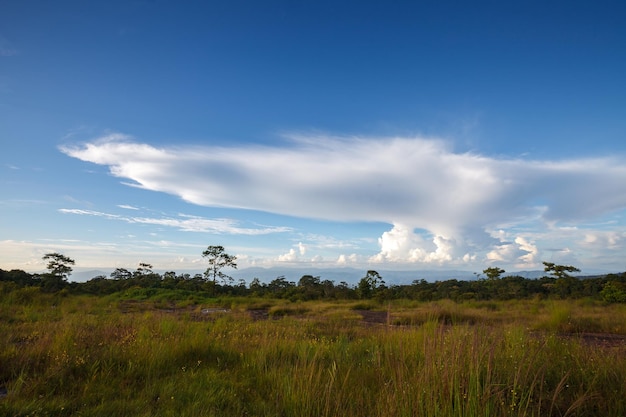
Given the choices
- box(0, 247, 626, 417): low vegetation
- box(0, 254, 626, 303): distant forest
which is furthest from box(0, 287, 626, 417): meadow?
box(0, 254, 626, 303): distant forest

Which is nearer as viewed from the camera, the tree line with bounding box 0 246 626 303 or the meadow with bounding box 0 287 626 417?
the meadow with bounding box 0 287 626 417

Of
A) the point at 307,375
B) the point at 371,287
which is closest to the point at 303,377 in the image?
the point at 307,375

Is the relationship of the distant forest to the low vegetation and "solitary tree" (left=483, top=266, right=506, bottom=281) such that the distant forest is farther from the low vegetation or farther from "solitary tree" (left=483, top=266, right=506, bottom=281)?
the low vegetation

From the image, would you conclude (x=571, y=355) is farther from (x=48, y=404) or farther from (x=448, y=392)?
(x=48, y=404)

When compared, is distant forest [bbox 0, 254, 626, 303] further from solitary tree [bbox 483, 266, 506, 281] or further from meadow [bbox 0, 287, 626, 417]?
meadow [bbox 0, 287, 626, 417]

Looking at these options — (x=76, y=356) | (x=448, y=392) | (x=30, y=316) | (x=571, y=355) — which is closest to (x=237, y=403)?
(x=448, y=392)

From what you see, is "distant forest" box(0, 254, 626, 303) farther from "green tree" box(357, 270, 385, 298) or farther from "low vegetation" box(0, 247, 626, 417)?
"low vegetation" box(0, 247, 626, 417)

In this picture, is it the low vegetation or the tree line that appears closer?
the low vegetation

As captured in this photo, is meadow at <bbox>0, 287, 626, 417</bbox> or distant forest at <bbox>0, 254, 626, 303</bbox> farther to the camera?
distant forest at <bbox>0, 254, 626, 303</bbox>

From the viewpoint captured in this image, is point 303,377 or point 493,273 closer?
point 303,377

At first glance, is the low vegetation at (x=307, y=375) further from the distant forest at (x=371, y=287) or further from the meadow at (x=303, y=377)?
the distant forest at (x=371, y=287)

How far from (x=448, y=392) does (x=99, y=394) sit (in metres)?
3.85

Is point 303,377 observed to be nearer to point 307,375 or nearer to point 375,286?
point 307,375

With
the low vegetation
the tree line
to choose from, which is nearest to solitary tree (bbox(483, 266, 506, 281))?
the tree line
